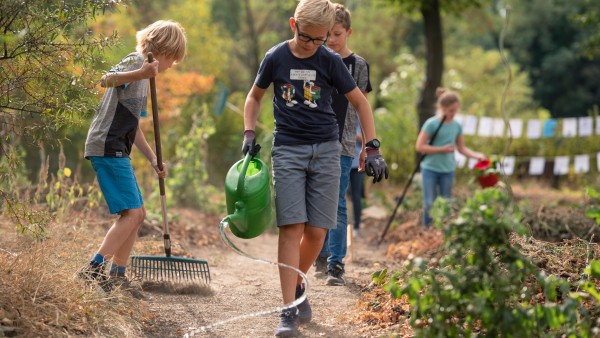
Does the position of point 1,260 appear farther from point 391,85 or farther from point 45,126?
point 391,85

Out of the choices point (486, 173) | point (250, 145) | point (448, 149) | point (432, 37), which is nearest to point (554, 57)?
point (432, 37)

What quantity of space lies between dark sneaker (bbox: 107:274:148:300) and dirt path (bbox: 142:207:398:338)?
8 centimetres

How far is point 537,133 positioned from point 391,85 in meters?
6.71

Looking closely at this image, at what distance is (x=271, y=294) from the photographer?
5.21m

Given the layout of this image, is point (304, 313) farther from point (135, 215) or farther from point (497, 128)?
point (497, 128)

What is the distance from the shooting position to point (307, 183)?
4270mm

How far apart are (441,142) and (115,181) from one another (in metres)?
4.24

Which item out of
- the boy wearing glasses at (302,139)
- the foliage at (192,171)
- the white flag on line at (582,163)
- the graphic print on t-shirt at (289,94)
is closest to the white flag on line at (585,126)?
the white flag on line at (582,163)

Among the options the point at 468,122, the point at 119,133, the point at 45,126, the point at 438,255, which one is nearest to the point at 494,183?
the point at 438,255

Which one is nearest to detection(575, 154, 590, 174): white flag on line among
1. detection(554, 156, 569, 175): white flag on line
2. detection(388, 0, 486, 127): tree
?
detection(554, 156, 569, 175): white flag on line

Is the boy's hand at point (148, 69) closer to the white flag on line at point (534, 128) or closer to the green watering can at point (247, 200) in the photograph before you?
the green watering can at point (247, 200)

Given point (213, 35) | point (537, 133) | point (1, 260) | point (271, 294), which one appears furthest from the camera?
point (213, 35)

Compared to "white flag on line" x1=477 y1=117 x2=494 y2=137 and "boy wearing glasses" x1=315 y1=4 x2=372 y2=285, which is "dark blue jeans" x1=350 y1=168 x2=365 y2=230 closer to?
"boy wearing glasses" x1=315 y1=4 x2=372 y2=285

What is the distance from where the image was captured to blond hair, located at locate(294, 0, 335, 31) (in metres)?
3.96
